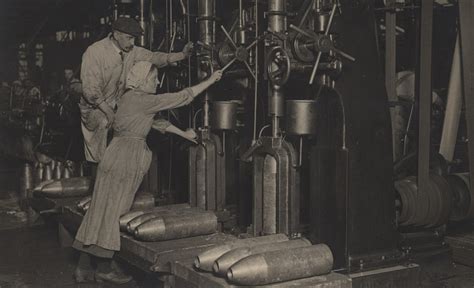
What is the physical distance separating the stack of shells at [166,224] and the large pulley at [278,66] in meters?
0.98

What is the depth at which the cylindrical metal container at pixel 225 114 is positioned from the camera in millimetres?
4656

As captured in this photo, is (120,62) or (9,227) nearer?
(120,62)

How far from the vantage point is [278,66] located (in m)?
3.91

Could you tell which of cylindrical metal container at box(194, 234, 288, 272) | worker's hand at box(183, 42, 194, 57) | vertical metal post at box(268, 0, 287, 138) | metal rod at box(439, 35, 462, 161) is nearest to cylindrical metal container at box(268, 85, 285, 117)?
vertical metal post at box(268, 0, 287, 138)

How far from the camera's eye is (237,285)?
3.13m

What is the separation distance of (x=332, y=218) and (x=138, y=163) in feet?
4.40

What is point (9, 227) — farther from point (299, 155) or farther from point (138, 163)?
point (299, 155)

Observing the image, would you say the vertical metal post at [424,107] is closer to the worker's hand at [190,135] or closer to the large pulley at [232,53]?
the large pulley at [232,53]

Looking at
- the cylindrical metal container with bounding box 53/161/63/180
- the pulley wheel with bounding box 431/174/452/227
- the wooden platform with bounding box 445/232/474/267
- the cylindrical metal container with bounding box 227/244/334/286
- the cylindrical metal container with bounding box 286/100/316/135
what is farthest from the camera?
the cylindrical metal container with bounding box 53/161/63/180

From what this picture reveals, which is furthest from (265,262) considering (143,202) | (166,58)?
(166,58)

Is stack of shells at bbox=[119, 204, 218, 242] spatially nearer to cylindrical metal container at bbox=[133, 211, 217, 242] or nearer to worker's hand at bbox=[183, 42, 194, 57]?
cylindrical metal container at bbox=[133, 211, 217, 242]

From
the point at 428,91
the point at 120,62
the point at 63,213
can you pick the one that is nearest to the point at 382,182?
the point at 428,91

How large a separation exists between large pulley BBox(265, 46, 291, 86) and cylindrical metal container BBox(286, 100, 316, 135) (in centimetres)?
15

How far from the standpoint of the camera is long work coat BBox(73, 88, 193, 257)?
426cm
